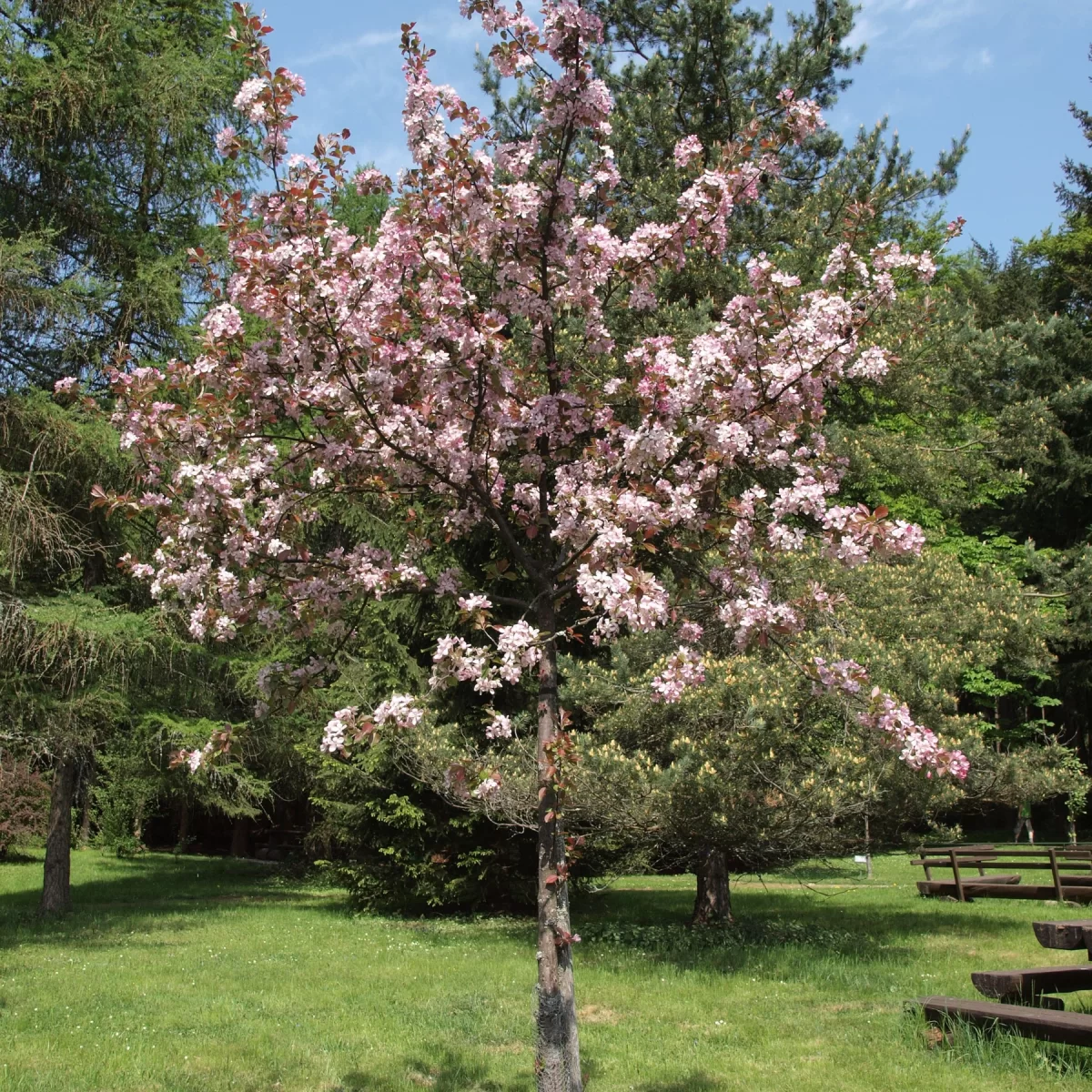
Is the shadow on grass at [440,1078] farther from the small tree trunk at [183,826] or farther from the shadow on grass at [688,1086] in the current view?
the small tree trunk at [183,826]

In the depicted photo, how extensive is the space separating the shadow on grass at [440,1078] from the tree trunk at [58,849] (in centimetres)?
957

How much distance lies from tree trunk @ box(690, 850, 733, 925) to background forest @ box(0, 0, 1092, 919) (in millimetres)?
39

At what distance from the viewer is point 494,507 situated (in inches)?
177

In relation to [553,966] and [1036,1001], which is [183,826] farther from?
[553,966]

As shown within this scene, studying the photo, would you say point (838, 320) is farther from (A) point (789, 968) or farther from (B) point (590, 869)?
(B) point (590, 869)

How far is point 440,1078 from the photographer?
18.8 ft

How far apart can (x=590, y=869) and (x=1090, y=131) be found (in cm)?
2140

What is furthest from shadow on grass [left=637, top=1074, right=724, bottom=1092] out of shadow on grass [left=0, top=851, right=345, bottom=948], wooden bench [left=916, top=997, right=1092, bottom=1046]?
shadow on grass [left=0, top=851, right=345, bottom=948]

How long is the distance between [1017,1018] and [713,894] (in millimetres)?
7253

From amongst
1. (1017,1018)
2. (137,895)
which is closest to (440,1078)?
(1017,1018)

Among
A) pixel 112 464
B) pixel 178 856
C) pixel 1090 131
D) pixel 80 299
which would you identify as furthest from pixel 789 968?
pixel 1090 131

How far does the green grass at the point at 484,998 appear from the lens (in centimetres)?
571

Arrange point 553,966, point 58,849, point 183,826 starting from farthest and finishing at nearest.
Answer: point 183,826 < point 58,849 < point 553,966

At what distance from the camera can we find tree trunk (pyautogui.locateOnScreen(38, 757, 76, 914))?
13.9 metres
